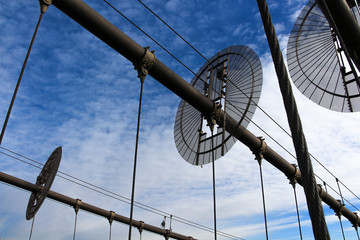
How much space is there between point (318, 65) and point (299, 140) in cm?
1059

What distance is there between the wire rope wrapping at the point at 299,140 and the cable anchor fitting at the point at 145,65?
5.68m

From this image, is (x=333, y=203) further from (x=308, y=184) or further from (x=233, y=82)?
(x=308, y=184)

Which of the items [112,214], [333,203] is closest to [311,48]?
[333,203]

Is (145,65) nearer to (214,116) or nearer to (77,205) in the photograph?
(214,116)

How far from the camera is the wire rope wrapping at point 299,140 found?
7.33ft

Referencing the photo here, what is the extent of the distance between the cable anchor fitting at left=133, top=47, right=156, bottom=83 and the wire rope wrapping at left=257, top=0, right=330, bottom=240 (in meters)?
5.68

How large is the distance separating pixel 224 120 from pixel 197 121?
2665 mm

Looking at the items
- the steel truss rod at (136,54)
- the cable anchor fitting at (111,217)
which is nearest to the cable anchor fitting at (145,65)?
the steel truss rod at (136,54)

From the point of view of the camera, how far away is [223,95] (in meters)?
11.2

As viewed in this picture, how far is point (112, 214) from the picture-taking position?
67.8 feet

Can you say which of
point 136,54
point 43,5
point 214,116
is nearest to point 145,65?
point 136,54

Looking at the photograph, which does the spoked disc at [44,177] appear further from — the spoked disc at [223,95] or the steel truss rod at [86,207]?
the spoked disc at [223,95]

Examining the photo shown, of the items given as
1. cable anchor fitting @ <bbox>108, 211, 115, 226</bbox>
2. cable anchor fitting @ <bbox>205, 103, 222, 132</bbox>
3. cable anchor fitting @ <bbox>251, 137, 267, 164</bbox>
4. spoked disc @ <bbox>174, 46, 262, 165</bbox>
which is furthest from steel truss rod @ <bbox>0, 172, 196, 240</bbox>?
cable anchor fitting @ <bbox>251, 137, 267, 164</bbox>

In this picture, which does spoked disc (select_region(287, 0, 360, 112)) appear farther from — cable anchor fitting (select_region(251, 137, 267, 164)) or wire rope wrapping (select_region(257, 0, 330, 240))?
wire rope wrapping (select_region(257, 0, 330, 240))
